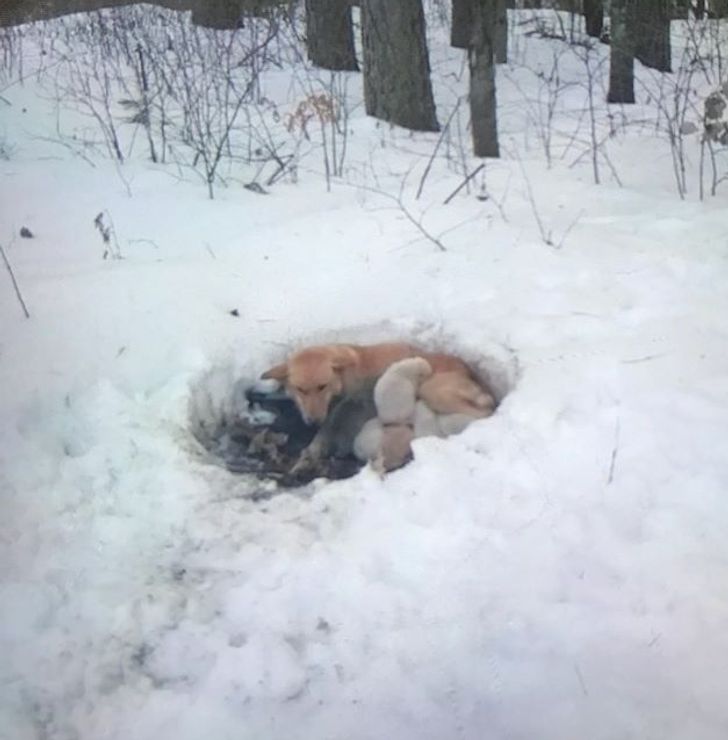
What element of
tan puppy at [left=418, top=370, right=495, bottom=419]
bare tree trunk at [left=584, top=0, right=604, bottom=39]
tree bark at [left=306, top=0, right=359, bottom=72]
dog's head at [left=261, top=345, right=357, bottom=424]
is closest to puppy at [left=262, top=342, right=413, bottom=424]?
dog's head at [left=261, top=345, right=357, bottom=424]

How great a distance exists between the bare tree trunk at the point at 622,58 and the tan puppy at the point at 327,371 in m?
6.04

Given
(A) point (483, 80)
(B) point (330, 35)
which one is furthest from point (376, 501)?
(B) point (330, 35)

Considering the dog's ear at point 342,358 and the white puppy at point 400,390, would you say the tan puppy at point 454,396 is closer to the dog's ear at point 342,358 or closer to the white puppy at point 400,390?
the white puppy at point 400,390

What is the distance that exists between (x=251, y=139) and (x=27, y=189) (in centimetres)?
192

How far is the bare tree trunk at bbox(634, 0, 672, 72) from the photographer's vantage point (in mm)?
10461

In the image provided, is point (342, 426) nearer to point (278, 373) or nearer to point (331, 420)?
point (331, 420)

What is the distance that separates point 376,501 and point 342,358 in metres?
1.03

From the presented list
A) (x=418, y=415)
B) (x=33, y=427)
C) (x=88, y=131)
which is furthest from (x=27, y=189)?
(x=418, y=415)

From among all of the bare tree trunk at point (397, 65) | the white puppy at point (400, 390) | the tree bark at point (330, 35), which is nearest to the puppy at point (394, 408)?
the white puppy at point (400, 390)

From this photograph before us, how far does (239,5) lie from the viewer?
11.6 m

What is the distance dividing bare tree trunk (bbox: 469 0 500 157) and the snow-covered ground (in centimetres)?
148

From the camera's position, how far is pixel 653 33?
10.9m

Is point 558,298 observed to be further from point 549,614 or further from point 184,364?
point 549,614

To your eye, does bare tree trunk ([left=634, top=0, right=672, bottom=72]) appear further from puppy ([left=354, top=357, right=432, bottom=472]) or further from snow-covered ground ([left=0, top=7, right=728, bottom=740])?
puppy ([left=354, top=357, right=432, bottom=472])
